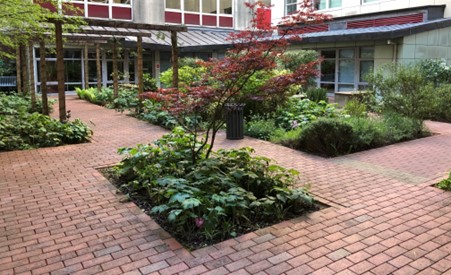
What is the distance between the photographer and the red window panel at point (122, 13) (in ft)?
83.4

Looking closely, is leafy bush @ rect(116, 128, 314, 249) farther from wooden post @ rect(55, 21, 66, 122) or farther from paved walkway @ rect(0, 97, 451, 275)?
wooden post @ rect(55, 21, 66, 122)

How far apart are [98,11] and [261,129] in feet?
61.4

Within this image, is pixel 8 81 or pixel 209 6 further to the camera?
pixel 209 6

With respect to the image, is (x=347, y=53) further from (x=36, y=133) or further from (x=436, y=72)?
(x=36, y=133)

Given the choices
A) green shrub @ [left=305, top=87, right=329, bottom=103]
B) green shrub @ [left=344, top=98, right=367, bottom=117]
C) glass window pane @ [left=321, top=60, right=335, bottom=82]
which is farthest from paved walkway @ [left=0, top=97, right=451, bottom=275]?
glass window pane @ [left=321, top=60, right=335, bottom=82]

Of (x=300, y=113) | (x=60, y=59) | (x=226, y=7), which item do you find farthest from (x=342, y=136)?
(x=226, y=7)

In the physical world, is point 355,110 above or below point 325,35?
below

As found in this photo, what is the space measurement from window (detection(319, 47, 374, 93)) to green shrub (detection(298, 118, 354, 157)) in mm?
10132

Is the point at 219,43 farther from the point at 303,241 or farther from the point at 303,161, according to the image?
the point at 303,241

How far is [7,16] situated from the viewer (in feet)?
28.5

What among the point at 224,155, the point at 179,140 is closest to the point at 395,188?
the point at 224,155

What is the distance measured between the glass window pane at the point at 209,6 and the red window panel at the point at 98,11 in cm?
743

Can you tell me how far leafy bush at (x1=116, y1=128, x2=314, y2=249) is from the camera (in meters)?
4.16

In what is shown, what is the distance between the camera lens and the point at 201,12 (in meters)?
29.1
